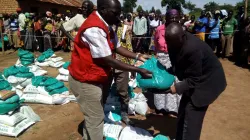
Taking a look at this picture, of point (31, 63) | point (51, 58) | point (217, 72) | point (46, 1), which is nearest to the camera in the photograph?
point (217, 72)

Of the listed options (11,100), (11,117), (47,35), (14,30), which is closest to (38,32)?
(47,35)

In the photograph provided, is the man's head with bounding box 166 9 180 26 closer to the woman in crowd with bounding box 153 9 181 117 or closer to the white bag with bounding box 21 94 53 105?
the woman in crowd with bounding box 153 9 181 117

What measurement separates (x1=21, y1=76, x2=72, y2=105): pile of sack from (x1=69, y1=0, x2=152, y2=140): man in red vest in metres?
2.04

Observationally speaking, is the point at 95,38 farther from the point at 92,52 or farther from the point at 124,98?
the point at 124,98

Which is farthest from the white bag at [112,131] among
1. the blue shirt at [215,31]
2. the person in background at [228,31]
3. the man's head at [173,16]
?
the person in background at [228,31]

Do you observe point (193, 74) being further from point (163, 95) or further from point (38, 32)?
point (38, 32)

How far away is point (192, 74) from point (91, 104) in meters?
1.01

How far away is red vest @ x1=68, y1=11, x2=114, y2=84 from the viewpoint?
2141 millimetres

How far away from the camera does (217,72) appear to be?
2.22 m

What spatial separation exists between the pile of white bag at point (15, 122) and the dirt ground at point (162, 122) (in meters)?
0.08

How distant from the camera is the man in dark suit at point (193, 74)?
207cm

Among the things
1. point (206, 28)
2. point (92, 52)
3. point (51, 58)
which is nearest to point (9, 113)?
point (92, 52)

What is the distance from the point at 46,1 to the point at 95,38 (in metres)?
13.2

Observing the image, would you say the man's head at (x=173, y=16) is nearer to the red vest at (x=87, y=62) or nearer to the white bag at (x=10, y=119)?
the red vest at (x=87, y=62)
